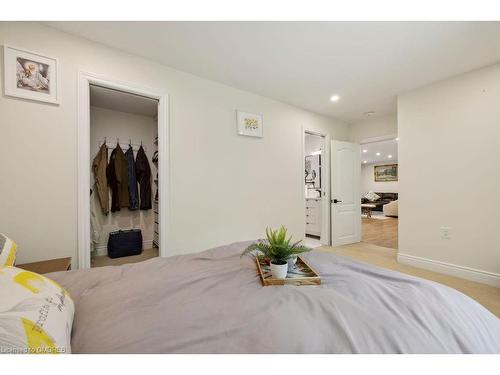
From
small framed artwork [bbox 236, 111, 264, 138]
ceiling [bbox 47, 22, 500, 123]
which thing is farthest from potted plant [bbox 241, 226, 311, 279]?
small framed artwork [bbox 236, 111, 264, 138]

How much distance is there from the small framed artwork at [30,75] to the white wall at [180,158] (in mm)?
53

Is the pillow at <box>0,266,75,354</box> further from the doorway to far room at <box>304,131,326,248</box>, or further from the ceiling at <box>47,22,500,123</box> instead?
the doorway to far room at <box>304,131,326,248</box>

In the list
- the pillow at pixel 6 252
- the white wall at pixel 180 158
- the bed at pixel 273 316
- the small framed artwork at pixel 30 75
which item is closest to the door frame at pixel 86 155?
the white wall at pixel 180 158

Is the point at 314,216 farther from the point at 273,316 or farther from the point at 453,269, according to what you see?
the point at 273,316

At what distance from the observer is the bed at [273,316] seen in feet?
1.99

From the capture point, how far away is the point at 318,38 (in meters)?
1.80

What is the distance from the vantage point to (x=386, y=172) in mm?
9547

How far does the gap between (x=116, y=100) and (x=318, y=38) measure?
106 inches

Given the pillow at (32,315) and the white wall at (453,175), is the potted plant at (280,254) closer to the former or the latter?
the pillow at (32,315)

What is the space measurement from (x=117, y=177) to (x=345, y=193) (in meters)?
3.83

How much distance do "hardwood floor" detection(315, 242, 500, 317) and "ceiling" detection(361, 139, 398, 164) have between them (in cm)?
352

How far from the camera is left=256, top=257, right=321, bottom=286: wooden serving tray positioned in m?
0.98
